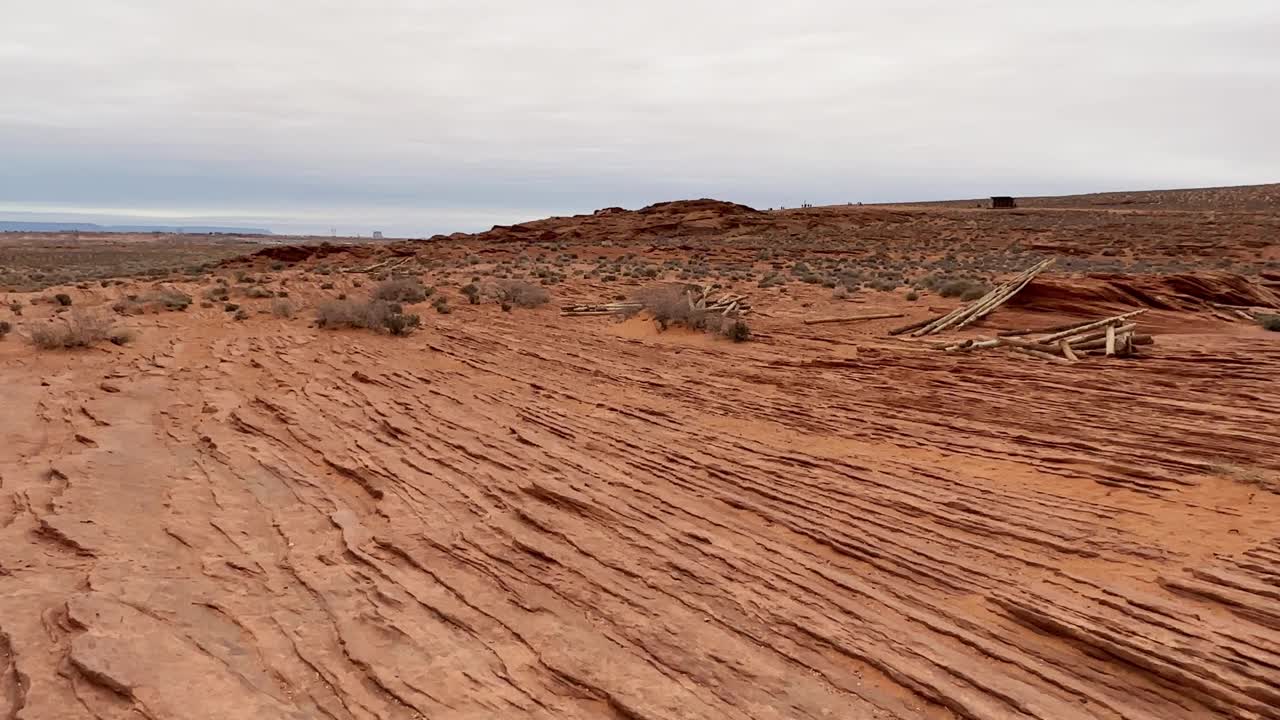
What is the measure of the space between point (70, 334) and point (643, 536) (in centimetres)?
1190

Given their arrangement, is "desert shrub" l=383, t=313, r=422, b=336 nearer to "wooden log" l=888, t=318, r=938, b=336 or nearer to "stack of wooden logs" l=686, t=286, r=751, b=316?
"stack of wooden logs" l=686, t=286, r=751, b=316

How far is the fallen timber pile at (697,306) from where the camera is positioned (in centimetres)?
1766

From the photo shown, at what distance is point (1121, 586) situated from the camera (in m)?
4.85

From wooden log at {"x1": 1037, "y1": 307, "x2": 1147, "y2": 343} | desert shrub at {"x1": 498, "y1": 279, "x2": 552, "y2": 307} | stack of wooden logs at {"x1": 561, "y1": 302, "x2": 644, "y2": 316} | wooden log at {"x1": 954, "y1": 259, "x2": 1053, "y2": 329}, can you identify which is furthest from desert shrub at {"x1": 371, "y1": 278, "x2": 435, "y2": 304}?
wooden log at {"x1": 1037, "y1": 307, "x2": 1147, "y2": 343}

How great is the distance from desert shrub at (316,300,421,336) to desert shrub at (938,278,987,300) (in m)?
13.1

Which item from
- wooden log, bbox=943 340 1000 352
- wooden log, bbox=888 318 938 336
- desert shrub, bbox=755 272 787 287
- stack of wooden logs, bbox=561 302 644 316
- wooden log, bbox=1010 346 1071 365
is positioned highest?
desert shrub, bbox=755 272 787 287

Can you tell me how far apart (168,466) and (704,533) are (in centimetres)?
526

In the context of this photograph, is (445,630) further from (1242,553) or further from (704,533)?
(1242,553)

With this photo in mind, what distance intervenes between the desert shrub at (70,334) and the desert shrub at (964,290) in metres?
18.3

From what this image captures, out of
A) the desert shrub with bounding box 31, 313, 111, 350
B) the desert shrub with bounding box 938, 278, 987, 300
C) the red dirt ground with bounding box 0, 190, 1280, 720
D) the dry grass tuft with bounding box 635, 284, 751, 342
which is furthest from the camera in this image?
the desert shrub with bounding box 938, 278, 987, 300

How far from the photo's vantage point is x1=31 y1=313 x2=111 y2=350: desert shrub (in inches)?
487

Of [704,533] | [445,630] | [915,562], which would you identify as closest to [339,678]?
[445,630]

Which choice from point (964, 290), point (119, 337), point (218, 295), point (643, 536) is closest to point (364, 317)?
point (119, 337)

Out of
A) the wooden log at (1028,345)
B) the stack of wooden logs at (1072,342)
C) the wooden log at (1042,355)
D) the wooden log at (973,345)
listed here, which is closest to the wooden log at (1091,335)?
the stack of wooden logs at (1072,342)
